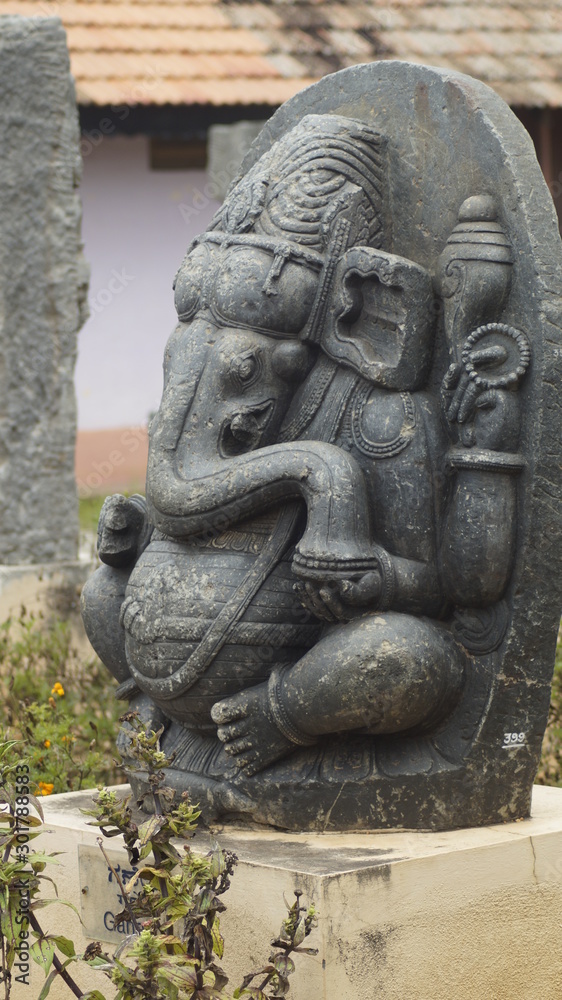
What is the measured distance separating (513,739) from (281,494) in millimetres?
800

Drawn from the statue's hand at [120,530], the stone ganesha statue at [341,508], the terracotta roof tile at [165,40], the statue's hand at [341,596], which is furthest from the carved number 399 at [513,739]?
the terracotta roof tile at [165,40]

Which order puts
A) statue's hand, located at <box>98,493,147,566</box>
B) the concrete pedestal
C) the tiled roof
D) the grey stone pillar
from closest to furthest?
the concrete pedestal < statue's hand, located at <box>98,493,147,566</box> < the grey stone pillar < the tiled roof

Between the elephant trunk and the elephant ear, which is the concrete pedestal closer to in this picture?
the elephant trunk

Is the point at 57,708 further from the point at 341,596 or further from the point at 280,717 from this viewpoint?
the point at 341,596

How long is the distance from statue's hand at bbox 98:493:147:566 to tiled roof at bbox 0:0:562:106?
22.8ft

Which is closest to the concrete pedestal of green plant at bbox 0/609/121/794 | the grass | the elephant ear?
green plant at bbox 0/609/121/794

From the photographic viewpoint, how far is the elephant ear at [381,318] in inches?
135

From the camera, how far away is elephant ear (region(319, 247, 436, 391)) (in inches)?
135

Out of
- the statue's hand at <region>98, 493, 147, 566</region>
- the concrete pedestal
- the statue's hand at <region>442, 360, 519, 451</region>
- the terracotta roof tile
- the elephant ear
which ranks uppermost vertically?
the terracotta roof tile

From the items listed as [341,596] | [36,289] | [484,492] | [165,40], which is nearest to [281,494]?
[341,596]

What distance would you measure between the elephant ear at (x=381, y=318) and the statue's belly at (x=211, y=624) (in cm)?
53

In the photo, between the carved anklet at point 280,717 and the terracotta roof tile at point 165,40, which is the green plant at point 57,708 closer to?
the carved anklet at point 280,717

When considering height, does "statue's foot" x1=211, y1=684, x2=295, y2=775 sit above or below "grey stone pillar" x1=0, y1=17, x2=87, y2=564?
below

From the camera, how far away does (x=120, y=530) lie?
12.5 feet
